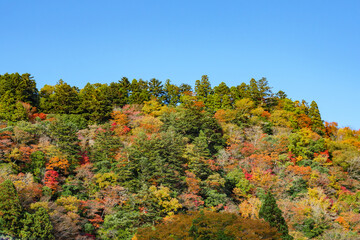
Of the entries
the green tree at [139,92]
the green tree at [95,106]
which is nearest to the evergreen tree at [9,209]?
the green tree at [95,106]

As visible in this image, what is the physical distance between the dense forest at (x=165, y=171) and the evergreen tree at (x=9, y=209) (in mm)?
76

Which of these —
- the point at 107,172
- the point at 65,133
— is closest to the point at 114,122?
the point at 65,133

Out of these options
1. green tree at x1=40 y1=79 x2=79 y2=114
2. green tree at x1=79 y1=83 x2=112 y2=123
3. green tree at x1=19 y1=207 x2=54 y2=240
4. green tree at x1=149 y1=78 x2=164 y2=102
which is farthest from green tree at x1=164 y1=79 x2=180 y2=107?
green tree at x1=19 y1=207 x2=54 y2=240

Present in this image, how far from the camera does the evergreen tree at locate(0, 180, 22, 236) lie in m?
24.8

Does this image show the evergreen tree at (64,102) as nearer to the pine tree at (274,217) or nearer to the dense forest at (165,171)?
the dense forest at (165,171)

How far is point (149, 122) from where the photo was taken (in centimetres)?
4519

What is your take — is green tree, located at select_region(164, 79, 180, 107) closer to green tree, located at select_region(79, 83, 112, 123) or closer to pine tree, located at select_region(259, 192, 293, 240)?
green tree, located at select_region(79, 83, 112, 123)

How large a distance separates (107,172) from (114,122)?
13.0 meters

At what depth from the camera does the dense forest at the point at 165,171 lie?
25906 mm

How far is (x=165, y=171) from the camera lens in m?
34.6

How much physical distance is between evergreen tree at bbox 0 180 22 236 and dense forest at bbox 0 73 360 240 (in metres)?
0.08

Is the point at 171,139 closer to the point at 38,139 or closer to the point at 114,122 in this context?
the point at 114,122

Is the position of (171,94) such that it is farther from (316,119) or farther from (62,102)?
(316,119)

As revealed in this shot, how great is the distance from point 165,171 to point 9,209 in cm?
1467
